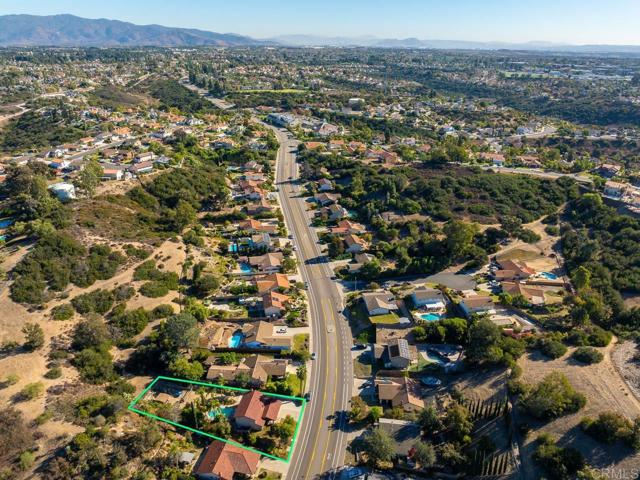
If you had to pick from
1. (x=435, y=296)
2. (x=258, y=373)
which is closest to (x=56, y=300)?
(x=258, y=373)

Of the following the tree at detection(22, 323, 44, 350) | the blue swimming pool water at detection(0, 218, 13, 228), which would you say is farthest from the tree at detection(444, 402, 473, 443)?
the blue swimming pool water at detection(0, 218, 13, 228)

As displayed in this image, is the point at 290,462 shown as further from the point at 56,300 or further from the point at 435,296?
the point at 56,300

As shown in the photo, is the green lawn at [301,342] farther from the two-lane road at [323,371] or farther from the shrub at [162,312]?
the shrub at [162,312]

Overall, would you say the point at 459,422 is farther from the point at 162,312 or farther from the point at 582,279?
the point at 162,312

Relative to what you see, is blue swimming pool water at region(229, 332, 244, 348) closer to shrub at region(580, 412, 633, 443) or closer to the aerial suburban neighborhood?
the aerial suburban neighborhood

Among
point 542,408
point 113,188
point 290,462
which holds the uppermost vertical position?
point 113,188

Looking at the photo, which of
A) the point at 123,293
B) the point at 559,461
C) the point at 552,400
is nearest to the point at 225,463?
the point at 559,461

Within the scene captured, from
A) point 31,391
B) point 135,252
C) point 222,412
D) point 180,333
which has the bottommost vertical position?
point 222,412
